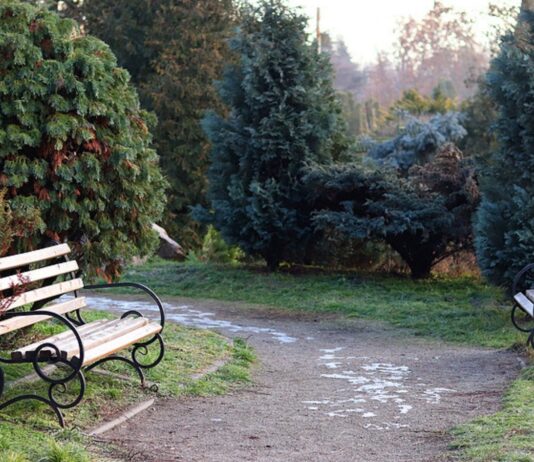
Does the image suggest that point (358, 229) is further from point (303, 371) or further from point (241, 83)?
point (303, 371)

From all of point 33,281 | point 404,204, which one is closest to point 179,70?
point 404,204

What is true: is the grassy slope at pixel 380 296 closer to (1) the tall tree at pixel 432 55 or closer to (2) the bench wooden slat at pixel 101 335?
(2) the bench wooden slat at pixel 101 335

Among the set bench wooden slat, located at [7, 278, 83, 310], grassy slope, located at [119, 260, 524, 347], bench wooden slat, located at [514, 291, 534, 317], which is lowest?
grassy slope, located at [119, 260, 524, 347]

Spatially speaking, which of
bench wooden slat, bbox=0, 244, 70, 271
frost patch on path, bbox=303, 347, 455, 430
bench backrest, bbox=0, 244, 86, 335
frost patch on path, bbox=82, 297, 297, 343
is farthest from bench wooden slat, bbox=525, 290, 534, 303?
bench wooden slat, bbox=0, 244, 70, 271

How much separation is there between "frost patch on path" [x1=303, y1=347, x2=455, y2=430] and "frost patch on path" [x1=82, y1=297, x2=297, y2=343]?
1629 mm

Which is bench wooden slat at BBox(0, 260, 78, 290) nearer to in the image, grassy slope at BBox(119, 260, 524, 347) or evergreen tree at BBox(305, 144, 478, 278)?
grassy slope at BBox(119, 260, 524, 347)

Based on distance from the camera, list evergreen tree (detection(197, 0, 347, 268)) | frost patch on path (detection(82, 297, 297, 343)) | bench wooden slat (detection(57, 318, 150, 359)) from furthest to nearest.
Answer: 1. evergreen tree (detection(197, 0, 347, 268))
2. frost patch on path (detection(82, 297, 297, 343))
3. bench wooden slat (detection(57, 318, 150, 359))

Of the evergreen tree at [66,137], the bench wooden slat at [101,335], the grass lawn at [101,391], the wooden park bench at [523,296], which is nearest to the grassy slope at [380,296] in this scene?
the wooden park bench at [523,296]

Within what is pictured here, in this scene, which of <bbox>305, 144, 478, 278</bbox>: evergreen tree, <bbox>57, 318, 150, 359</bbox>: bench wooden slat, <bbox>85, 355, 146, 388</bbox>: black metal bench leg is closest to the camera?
<bbox>57, 318, 150, 359</bbox>: bench wooden slat

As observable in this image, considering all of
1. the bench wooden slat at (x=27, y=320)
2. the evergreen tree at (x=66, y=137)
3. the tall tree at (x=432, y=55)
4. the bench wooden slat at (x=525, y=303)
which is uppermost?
the tall tree at (x=432, y=55)

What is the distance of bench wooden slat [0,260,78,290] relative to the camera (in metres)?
5.98

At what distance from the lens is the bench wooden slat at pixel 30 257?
20.2 feet

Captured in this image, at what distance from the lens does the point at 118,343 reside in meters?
6.28

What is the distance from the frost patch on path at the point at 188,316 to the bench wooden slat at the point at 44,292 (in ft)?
11.1
